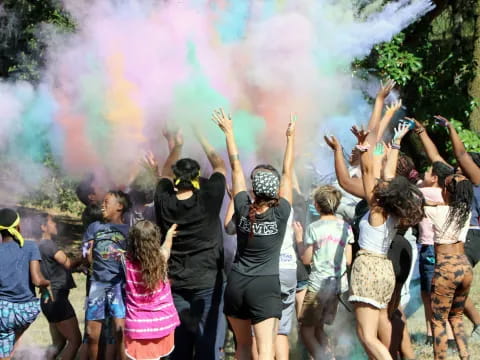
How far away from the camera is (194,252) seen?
515 centimetres

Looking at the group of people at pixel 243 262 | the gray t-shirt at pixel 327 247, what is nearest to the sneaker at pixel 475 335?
the group of people at pixel 243 262

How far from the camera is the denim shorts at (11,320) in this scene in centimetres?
502

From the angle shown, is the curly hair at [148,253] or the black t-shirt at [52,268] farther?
the black t-shirt at [52,268]

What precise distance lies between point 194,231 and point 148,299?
0.59 m

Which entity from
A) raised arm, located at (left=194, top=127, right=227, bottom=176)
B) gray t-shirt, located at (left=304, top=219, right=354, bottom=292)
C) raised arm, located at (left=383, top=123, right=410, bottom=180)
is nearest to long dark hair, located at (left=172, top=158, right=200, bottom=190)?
raised arm, located at (left=194, top=127, right=227, bottom=176)

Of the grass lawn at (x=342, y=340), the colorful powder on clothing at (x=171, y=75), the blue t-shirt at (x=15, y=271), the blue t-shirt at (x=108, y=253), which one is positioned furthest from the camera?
the grass lawn at (x=342, y=340)

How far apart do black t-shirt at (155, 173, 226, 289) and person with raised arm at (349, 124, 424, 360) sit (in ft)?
3.46

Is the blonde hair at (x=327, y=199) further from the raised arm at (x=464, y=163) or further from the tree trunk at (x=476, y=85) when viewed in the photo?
the tree trunk at (x=476, y=85)

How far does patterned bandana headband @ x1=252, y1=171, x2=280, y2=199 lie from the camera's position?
14.9ft

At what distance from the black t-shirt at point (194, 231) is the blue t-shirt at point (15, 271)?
102 cm

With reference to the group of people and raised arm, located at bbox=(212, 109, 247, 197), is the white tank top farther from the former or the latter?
raised arm, located at bbox=(212, 109, 247, 197)

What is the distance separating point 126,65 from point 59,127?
807mm

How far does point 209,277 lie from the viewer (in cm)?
515

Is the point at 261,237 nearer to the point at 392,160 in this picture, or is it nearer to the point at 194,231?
the point at 194,231
